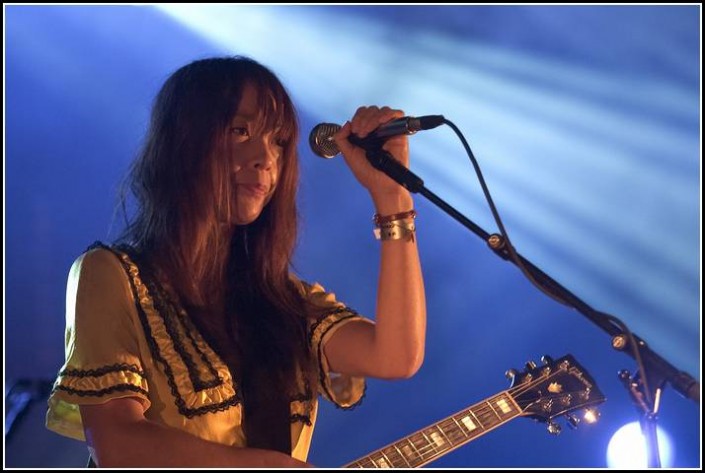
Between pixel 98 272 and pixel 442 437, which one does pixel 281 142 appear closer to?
pixel 98 272

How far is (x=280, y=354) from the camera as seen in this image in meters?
1.60

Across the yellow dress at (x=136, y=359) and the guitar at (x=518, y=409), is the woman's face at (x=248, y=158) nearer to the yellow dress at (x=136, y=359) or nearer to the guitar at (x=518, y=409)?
the yellow dress at (x=136, y=359)

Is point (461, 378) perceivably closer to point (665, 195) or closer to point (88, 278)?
point (665, 195)

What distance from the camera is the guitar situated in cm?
162

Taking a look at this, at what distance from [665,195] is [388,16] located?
1227mm

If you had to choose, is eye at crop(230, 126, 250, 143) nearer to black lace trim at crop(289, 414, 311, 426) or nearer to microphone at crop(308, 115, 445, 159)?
microphone at crop(308, 115, 445, 159)

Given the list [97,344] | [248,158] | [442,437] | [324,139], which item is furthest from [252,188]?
[442,437]

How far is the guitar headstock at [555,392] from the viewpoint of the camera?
1699mm

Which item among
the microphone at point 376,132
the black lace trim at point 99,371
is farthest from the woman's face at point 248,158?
the black lace trim at point 99,371

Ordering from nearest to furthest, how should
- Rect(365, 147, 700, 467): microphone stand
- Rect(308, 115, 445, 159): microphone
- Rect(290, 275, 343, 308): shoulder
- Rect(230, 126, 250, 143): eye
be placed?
Rect(365, 147, 700, 467): microphone stand → Rect(308, 115, 445, 159): microphone → Rect(230, 126, 250, 143): eye → Rect(290, 275, 343, 308): shoulder

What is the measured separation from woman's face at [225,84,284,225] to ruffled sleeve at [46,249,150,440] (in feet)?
0.93

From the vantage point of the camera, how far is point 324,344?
168 cm

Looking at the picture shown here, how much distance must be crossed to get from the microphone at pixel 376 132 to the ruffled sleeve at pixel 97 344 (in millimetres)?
422

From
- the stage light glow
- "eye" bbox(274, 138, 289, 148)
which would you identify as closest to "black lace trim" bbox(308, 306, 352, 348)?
"eye" bbox(274, 138, 289, 148)
